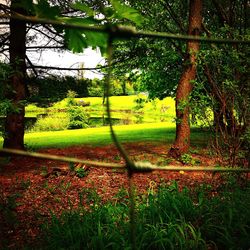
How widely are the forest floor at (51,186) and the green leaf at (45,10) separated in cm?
383

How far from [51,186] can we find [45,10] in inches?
239

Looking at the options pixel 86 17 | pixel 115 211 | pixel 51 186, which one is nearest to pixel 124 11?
pixel 86 17

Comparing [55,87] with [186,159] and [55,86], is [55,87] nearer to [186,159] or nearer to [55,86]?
[55,86]

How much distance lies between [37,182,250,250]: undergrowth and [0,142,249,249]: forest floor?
56 centimetres

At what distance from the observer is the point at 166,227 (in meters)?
4.11

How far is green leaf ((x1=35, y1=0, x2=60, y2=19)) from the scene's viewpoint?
1.14 metres

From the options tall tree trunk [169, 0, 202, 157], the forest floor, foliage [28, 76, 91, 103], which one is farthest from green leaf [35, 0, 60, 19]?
foliage [28, 76, 91, 103]

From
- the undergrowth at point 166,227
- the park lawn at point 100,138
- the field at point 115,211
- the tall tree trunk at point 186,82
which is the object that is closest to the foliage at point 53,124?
the park lawn at point 100,138

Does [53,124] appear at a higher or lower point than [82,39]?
lower

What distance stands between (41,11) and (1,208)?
5.08 meters

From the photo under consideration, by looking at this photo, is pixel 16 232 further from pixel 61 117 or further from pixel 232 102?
pixel 61 117

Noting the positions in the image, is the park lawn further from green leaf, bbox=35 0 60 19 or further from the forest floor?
green leaf, bbox=35 0 60 19

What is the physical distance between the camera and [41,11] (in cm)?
114

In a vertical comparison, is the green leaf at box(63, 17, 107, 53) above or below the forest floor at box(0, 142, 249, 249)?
above
